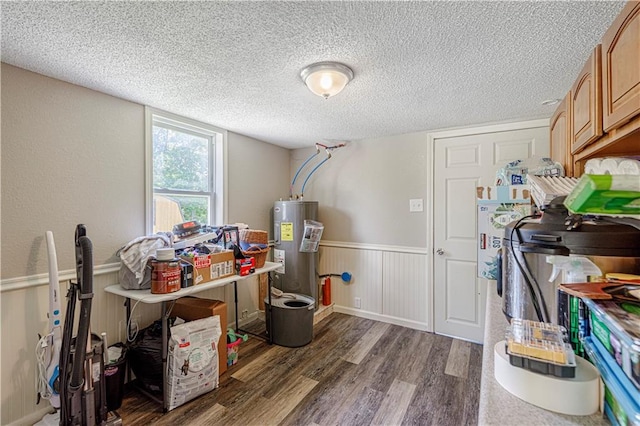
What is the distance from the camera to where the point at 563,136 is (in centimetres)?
196

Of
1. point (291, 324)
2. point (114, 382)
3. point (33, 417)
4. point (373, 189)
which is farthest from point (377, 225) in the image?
point (33, 417)

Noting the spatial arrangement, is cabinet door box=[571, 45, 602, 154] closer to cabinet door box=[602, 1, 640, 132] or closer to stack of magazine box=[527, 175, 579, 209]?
cabinet door box=[602, 1, 640, 132]

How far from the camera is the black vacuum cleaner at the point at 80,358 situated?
1472 mm

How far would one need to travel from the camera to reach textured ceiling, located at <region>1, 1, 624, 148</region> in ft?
4.09

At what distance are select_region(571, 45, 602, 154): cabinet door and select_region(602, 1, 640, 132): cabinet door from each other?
0.06m

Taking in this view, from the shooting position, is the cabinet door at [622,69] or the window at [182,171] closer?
the cabinet door at [622,69]

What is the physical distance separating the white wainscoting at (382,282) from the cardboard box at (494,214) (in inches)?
27.0

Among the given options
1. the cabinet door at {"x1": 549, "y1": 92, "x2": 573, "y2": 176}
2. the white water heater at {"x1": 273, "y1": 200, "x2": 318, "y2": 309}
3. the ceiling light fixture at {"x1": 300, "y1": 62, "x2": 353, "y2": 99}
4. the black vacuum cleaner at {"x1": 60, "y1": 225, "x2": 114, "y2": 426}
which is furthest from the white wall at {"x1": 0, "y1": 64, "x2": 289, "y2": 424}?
the cabinet door at {"x1": 549, "y1": 92, "x2": 573, "y2": 176}

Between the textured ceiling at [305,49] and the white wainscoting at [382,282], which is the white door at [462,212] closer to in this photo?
the white wainscoting at [382,282]

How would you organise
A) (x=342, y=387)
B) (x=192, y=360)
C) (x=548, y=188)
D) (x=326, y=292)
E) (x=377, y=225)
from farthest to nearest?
(x=326, y=292), (x=377, y=225), (x=342, y=387), (x=192, y=360), (x=548, y=188)

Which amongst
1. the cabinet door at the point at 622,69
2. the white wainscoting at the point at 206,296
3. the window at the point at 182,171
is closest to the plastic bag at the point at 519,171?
the cabinet door at the point at 622,69

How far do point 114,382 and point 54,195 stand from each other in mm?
1308

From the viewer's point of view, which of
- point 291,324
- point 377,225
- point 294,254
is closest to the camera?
point 291,324

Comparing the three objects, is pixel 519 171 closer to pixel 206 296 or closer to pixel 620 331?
pixel 620 331
